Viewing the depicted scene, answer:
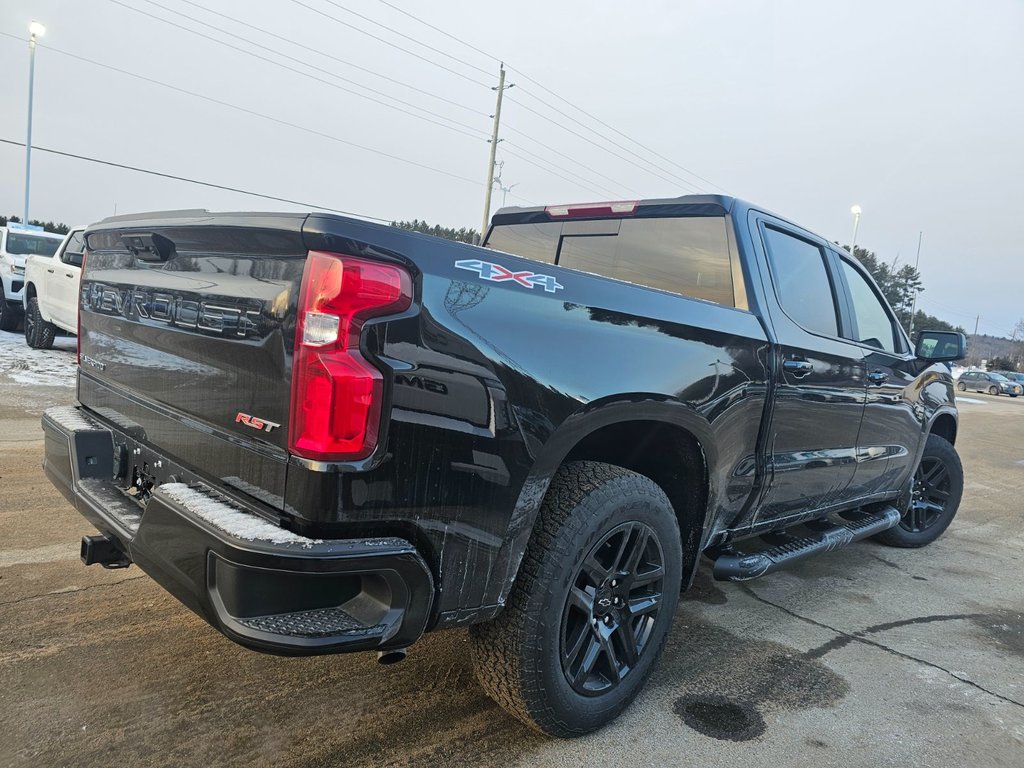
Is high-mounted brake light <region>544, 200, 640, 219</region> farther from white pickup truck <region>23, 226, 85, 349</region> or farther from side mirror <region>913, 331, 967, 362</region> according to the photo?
→ white pickup truck <region>23, 226, 85, 349</region>

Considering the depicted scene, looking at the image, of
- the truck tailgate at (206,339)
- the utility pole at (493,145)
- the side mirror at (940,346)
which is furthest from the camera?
the utility pole at (493,145)

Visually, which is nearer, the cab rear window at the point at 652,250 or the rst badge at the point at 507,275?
the rst badge at the point at 507,275

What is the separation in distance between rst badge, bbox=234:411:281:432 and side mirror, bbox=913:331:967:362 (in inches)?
166

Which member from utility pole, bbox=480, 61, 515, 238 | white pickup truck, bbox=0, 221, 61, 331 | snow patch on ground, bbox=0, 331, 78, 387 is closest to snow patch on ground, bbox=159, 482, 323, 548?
snow patch on ground, bbox=0, 331, 78, 387

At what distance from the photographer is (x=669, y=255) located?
344 cm

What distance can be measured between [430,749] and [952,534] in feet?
17.1

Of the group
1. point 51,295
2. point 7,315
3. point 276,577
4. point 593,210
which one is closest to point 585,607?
point 276,577

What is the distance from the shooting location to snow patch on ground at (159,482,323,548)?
173cm

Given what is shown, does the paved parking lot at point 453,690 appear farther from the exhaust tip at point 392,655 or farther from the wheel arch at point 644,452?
the wheel arch at point 644,452

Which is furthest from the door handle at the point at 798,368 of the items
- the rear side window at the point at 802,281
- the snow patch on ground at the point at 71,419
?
the snow patch on ground at the point at 71,419

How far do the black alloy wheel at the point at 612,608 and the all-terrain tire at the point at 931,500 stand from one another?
3436 millimetres

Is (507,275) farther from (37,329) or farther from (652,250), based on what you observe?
(37,329)

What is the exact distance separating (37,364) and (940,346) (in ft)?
33.4

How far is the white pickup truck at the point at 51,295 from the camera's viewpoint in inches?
360
